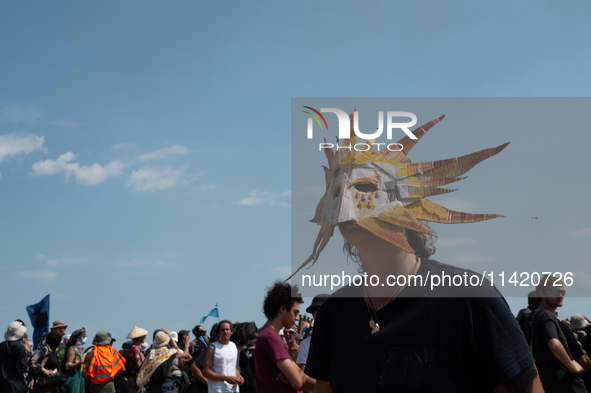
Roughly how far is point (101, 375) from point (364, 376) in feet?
25.7

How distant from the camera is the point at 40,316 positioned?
11898 mm

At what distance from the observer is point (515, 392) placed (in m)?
1.43

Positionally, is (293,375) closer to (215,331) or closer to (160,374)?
(215,331)

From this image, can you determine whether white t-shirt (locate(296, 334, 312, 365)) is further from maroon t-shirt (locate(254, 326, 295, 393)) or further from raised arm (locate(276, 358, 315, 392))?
raised arm (locate(276, 358, 315, 392))

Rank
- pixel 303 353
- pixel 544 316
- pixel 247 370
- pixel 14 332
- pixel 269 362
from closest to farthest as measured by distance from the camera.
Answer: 1. pixel 269 362
2. pixel 544 316
3. pixel 303 353
4. pixel 247 370
5. pixel 14 332

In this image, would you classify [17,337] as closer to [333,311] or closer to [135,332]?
[135,332]

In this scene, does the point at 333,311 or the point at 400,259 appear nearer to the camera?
the point at 400,259

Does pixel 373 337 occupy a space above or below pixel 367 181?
below

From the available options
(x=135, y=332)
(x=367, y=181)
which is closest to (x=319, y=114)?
(x=367, y=181)

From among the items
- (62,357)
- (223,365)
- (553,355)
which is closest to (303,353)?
(223,365)

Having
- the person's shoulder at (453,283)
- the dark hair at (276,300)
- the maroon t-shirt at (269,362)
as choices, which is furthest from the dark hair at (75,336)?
the person's shoulder at (453,283)

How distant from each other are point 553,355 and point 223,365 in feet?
12.8

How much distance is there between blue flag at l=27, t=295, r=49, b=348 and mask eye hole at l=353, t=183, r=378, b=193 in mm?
12137

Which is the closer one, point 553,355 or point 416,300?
point 416,300
